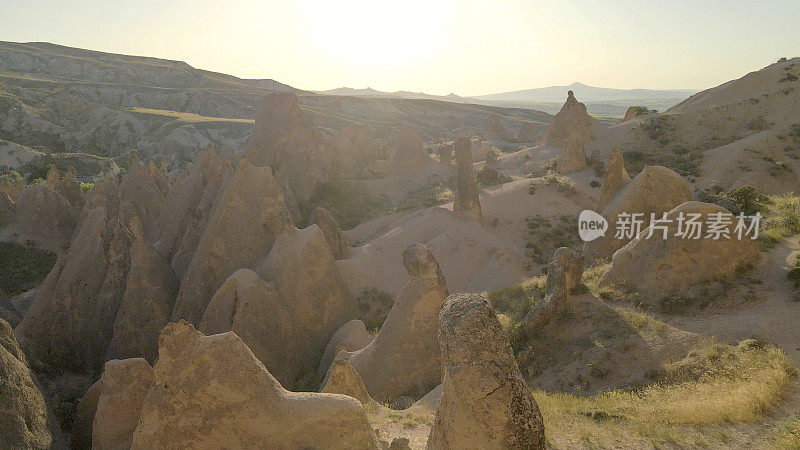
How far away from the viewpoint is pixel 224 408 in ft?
26.2

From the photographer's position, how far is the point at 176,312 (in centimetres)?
1670

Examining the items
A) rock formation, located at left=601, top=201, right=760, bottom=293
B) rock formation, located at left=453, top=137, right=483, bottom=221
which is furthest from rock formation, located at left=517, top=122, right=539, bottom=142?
rock formation, located at left=601, top=201, right=760, bottom=293

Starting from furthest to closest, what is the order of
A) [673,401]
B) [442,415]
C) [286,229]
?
[286,229] < [673,401] < [442,415]

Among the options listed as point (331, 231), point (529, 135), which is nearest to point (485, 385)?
point (331, 231)

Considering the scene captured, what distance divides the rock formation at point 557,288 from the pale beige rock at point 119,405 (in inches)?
465

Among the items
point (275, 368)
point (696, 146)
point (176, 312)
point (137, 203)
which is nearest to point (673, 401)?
point (275, 368)

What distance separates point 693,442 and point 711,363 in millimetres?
4262

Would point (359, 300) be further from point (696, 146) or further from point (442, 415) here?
point (696, 146)

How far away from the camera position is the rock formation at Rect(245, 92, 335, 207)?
37531mm

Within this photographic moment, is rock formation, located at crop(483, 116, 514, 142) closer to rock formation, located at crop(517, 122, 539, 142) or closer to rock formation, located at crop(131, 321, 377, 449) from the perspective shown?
rock formation, located at crop(517, 122, 539, 142)

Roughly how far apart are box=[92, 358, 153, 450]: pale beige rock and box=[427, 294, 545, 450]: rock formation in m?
6.68

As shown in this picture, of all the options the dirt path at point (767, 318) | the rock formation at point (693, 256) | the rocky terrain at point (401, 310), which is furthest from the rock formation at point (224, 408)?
the rock formation at point (693, 256)

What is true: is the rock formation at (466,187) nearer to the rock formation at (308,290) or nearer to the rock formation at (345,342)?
the rock formation at (308,290)

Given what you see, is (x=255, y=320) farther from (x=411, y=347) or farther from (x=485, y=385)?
(x=485, y=385)
